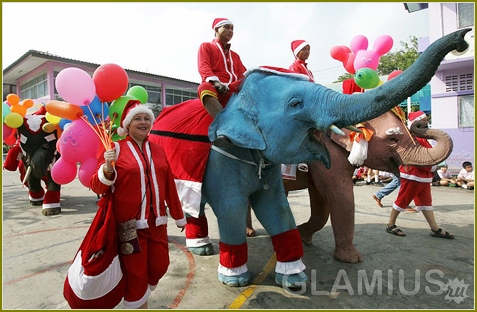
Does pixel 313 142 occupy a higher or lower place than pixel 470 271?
higher

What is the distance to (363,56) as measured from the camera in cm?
347

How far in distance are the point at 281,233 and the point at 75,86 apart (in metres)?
2.19

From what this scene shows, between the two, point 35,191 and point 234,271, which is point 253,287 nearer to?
point 234,271

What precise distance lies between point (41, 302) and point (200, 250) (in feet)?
5.34

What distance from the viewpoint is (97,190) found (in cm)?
206

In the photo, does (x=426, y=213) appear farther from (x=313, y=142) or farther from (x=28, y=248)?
(x=28, y=248)

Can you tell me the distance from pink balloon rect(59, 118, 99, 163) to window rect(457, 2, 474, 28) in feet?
43.0

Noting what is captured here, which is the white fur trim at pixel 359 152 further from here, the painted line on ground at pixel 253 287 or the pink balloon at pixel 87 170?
the pink balloon at pixel 87 170

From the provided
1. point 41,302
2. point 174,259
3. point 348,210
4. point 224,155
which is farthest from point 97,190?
point 348,210

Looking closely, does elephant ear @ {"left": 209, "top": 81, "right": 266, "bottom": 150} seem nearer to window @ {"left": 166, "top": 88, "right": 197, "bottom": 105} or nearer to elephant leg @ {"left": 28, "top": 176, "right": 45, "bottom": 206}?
elephant leg @ {"left": 28, "top": 176, "right": 45, "bottom": 206}

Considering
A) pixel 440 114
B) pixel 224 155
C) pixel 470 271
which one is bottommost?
pixel 470 271

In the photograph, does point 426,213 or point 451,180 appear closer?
point 426,213

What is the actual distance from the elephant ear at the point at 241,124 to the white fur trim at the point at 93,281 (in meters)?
1.22

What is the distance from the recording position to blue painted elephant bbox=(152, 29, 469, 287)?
79.4 inches
